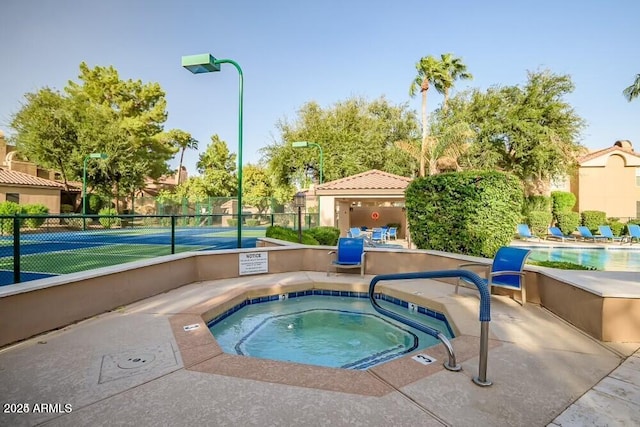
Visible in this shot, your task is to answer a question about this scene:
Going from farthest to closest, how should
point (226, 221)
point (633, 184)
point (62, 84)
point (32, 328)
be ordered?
point (62, 84), point (226, 221), point (633, 184), point (32, 328)

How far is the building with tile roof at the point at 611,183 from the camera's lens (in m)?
26.1

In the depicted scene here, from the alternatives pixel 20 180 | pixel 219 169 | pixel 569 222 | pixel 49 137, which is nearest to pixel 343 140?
pixel 219 169

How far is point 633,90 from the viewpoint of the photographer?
20594 mm

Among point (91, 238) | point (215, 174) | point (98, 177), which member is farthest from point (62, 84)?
point (91, 238)

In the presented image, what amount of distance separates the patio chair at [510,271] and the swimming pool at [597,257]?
269 inches

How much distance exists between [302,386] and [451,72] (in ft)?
99.4

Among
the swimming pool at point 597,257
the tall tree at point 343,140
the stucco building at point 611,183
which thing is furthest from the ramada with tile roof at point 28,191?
the stucco building at point 611,183

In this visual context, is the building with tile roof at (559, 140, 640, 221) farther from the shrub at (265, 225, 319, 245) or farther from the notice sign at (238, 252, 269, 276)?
the notice sign at (238, 252, 269, 276)

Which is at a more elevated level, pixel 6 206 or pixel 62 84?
pixel 62 84

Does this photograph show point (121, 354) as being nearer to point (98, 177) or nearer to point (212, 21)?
point (212, 21)

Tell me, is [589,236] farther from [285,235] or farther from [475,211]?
[285,235]

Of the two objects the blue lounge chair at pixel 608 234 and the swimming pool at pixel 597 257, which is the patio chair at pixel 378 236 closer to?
the swimming pool at pixel 597 257

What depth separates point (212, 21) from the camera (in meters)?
13.0

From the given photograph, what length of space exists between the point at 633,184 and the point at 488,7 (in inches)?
954
